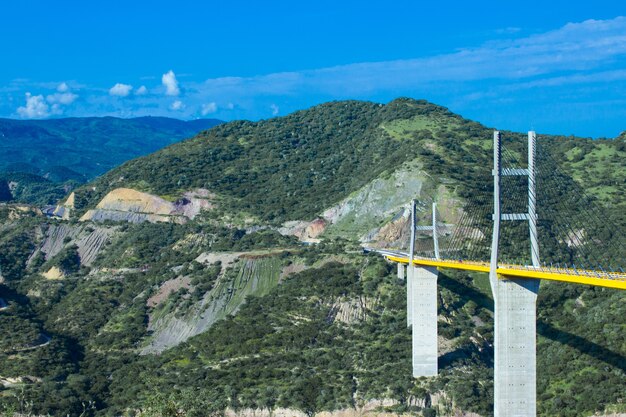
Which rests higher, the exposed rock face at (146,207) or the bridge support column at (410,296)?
the exposed rock face at (146,207)

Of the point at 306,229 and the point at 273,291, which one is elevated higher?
the point at 306,229

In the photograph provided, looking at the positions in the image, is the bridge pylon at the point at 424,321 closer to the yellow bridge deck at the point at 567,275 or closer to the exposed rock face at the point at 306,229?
the yellow bridge deck at the point at 567,275

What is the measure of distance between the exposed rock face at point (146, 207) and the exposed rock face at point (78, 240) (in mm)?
3932

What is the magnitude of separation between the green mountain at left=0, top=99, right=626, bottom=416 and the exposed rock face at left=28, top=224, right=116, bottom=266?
28 cm

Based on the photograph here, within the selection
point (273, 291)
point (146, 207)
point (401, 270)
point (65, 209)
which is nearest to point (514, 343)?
point (401, 270)

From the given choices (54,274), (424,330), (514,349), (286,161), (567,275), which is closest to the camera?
(567,275)

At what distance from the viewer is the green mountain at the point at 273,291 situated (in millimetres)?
64500

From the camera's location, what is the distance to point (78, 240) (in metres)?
113

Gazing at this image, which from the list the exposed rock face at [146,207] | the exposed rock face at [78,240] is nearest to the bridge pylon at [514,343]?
the exposed rock face at [78,240]

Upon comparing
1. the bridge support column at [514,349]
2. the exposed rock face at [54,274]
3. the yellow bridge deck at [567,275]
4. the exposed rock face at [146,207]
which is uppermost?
the exposed rock face at [146,207]

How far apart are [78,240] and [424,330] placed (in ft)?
183

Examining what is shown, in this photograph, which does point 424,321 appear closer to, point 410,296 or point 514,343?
point 410,296

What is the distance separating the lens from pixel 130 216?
11800 centimetres

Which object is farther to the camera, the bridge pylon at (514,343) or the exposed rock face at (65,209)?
the exposed rock face at (65,209)
